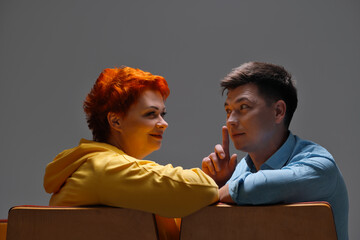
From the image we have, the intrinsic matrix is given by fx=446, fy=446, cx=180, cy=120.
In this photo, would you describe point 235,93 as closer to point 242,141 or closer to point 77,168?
point 242,141

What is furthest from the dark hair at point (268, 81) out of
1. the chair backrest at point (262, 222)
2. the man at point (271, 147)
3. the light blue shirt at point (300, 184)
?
the chair backrest at point (262, 222)

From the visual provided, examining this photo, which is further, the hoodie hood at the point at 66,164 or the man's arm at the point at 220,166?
the man's arm at the point at 220,166

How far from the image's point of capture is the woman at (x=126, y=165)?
1.49 m

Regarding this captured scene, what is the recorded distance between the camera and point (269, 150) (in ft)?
6.38

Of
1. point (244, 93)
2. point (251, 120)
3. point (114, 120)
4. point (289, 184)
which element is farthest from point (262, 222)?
point (114, 120)

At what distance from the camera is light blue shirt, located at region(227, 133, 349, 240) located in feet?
4.90

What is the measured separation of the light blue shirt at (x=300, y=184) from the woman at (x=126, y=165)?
0.40ft

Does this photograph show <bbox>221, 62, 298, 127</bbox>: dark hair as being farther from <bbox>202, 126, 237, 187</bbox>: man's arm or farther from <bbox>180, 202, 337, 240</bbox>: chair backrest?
<bbox>180, 202, 337, 240</bbox>: chair backrest

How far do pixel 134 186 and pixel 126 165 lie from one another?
0.09 metres

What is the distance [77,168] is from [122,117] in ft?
1.14

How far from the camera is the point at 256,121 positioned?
1891mm

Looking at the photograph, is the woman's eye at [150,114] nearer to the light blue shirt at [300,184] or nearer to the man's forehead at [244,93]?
the man's forehead at [244,93]

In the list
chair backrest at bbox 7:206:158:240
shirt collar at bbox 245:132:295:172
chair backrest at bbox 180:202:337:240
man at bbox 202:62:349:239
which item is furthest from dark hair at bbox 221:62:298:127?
chair backrest at bbox 7:206:158:240

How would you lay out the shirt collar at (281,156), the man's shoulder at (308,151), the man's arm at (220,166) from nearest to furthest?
the man's shoulder at (308,151), the shirt collar at (281,156), the man's arm at (220,166)
